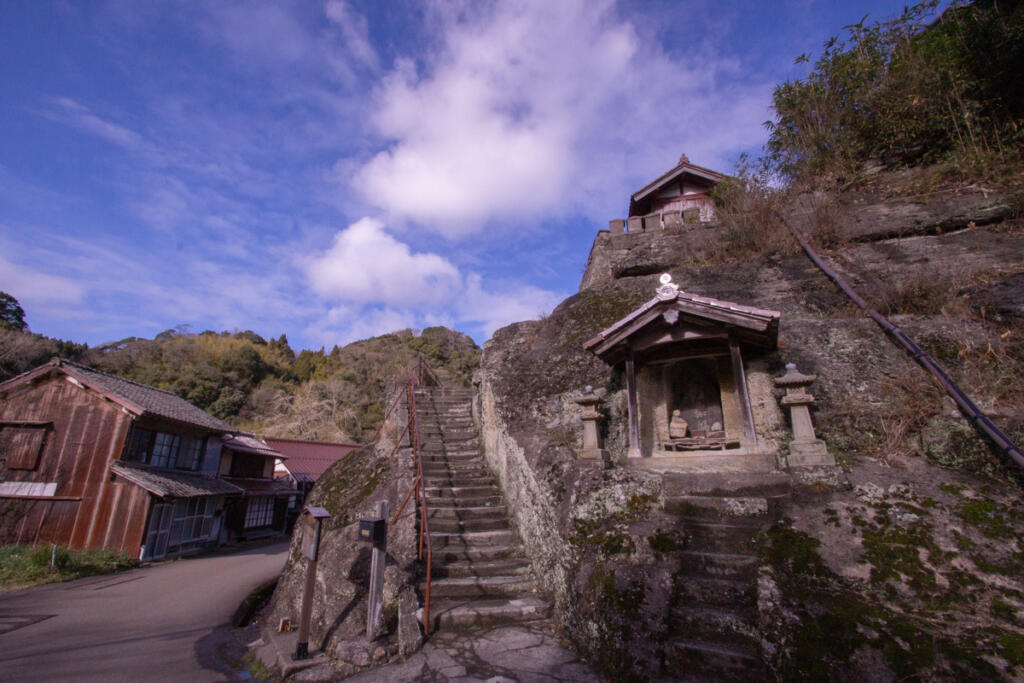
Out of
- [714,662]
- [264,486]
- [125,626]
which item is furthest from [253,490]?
[714,662]

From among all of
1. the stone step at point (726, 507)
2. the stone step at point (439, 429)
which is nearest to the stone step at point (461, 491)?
the stone step at point (439, 429)

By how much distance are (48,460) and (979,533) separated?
2398 cm

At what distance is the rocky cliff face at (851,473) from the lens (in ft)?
11.9

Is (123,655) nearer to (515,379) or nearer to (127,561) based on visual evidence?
(515,379)

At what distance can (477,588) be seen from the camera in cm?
641

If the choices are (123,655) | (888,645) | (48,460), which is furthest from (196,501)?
(888,645)

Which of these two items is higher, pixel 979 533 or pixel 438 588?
pixel 979 533

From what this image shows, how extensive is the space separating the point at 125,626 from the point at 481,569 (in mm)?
6782

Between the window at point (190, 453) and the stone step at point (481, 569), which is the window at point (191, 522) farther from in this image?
the stone step at point (481, 569)

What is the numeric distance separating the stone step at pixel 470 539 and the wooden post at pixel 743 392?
4.17 m

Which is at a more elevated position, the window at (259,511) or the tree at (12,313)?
the tree at (12,313)

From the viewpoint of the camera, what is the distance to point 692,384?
298 inches

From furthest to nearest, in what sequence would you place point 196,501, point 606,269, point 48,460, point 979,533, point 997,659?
point 196,501 < point 48,460 < point 606,269 < point 979,533 < point 997,659

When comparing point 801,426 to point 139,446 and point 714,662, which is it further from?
point 139,446
